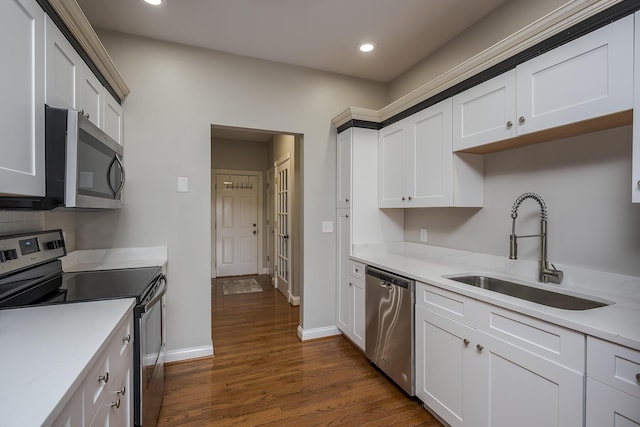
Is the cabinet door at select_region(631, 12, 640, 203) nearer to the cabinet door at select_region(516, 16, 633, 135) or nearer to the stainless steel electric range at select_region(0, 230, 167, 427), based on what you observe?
the cabinet door at select_region(516, 16, 633, 135)

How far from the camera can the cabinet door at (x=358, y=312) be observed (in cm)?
271

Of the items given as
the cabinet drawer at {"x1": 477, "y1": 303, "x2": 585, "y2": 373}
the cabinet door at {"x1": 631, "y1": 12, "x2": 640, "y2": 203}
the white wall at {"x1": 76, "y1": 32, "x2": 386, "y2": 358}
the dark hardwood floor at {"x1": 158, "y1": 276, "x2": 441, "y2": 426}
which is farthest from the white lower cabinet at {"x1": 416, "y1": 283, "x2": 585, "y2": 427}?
the white wall at {"x1": 76, "y1": 32, "x2": 386, "y2": 358}

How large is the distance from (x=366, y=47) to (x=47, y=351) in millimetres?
2923

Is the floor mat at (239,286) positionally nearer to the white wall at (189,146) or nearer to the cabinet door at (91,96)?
the white wall at (189,146)

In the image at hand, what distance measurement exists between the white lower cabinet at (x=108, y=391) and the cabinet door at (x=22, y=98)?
0.66 metres

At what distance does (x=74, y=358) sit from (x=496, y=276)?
7.27 ft

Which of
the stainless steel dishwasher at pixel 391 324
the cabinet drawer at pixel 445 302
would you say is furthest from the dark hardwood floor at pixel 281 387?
the cabinet drawer at pixel 445 302

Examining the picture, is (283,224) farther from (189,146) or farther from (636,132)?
(636,132)

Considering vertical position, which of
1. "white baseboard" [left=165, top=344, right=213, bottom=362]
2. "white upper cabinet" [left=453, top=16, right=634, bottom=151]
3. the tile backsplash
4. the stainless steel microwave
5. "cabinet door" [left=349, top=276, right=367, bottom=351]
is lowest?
"white baseboard" [left=165, top=344, right=213, bottom=362]

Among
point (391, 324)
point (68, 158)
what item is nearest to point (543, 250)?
point (391, 324)

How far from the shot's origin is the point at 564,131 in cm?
161

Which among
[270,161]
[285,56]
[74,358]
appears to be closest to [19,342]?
[74,358]

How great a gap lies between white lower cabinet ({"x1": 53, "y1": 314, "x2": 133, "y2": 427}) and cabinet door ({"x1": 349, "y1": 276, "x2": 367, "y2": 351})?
180cm

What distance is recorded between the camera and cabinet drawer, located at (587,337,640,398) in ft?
3.35
